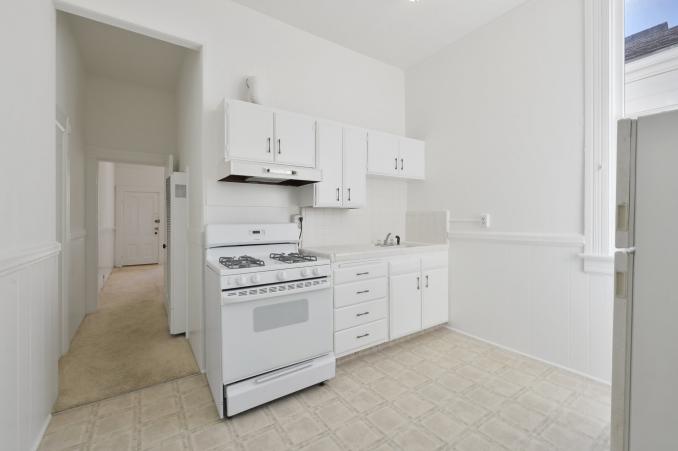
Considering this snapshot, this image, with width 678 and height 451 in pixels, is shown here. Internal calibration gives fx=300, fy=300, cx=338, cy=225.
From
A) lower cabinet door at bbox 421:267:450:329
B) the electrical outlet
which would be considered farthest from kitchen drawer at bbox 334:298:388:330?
the electrical outlet

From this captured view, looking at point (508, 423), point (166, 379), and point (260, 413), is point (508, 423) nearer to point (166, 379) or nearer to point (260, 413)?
point (260, 413)

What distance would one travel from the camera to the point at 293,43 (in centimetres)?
289

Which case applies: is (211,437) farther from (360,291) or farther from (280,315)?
(360,291)

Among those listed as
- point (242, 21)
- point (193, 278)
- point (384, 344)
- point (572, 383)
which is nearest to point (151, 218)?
point (193, 278)

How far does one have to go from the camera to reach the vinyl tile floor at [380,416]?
164 cm

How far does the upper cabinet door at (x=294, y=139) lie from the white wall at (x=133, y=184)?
6.43 metres

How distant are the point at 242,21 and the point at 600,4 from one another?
277 centimetres

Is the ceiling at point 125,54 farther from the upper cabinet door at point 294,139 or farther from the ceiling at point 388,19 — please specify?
the upper cabinet door at point 294,139

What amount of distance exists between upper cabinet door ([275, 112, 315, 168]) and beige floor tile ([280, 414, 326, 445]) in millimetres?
1811

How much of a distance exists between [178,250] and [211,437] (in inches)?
78.8

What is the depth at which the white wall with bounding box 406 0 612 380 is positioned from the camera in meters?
2.33

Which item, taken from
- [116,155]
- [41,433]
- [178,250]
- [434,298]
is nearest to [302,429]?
[41,433]

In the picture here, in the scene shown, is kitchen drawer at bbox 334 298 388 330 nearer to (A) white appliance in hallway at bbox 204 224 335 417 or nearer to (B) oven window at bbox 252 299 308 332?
(A) white appliance in hallway at bbox 204 224 335 417

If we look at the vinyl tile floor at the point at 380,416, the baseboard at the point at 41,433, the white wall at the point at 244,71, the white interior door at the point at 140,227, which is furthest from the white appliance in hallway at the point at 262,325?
the white interior door at the point at 140,227
